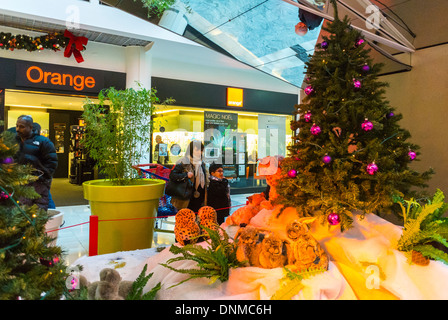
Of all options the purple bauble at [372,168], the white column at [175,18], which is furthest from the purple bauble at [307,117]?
the white column at [175,18]

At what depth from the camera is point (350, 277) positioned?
229cm

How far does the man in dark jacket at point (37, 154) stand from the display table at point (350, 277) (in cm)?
293

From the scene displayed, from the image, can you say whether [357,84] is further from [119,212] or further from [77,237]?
[77,237]

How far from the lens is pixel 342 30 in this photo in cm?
278

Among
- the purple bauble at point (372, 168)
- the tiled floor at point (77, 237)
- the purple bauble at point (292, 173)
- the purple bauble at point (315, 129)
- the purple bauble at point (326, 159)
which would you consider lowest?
the tiled floor at point (77, 237)

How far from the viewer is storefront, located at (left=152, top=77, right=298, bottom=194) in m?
9.12

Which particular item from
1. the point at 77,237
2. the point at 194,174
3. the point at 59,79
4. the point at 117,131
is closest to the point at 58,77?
the point at 59,79

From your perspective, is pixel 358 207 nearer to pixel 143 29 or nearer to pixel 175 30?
pixel 175 30

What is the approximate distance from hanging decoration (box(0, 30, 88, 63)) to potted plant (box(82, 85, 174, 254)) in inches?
136

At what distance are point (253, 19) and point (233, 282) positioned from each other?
9.88ft

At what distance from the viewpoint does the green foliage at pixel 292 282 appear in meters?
1.97

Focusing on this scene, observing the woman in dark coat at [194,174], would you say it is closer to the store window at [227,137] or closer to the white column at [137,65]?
the white column at [137,65]

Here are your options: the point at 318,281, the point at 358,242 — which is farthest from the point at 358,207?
the point at 318,281

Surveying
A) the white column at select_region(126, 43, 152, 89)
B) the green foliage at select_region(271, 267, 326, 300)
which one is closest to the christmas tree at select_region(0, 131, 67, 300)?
the green foliage at select_region(271, 267, 326, 300)
